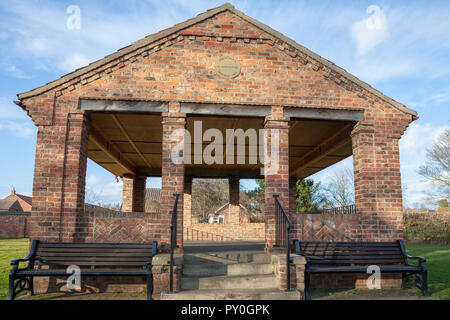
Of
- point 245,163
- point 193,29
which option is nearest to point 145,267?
point 193,29

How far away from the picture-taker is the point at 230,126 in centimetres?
948

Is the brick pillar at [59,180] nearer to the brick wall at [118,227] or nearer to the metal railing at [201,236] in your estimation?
the brick wall at [118,227]

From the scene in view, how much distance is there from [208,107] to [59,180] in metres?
3.28

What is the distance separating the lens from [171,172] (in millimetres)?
7105

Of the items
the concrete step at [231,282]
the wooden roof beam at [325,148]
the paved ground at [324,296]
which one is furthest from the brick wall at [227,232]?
the concrete step at [231,282]

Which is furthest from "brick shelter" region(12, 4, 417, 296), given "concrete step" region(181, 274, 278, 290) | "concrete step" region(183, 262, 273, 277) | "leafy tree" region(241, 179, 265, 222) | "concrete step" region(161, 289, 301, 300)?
"leafy tree" region(241, 179, 265, 222)

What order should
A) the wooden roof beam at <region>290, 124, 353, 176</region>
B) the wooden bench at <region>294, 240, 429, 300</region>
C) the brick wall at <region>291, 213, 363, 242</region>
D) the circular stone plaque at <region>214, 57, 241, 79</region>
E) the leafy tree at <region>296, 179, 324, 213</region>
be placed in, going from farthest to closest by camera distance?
the leafy tree at <region>296, 179, 324, 213</region> → the wooden roof beam at <region>290, 124, 353, 176</region> → the circular stone plaque at <region>214, 57, 241, 79</region> → the brick wall at <region>291, 213, 363, 242</region> → the wooden bench at <region>294, 240, 429, 300</region>

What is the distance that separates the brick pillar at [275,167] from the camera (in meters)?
7.10

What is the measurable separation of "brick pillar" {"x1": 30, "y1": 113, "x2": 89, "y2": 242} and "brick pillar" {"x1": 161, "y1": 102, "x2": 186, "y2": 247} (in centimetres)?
165

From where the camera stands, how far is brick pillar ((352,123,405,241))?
7.31 metres

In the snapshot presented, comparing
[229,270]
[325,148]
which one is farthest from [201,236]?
[229,270]

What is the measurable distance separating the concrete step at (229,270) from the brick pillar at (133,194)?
28.2 feet

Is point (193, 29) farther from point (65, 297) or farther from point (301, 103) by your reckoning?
point (65, 297)

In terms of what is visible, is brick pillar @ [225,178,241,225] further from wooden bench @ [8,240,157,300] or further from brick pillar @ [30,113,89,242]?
wooden bench @ [8,240,157,300]
